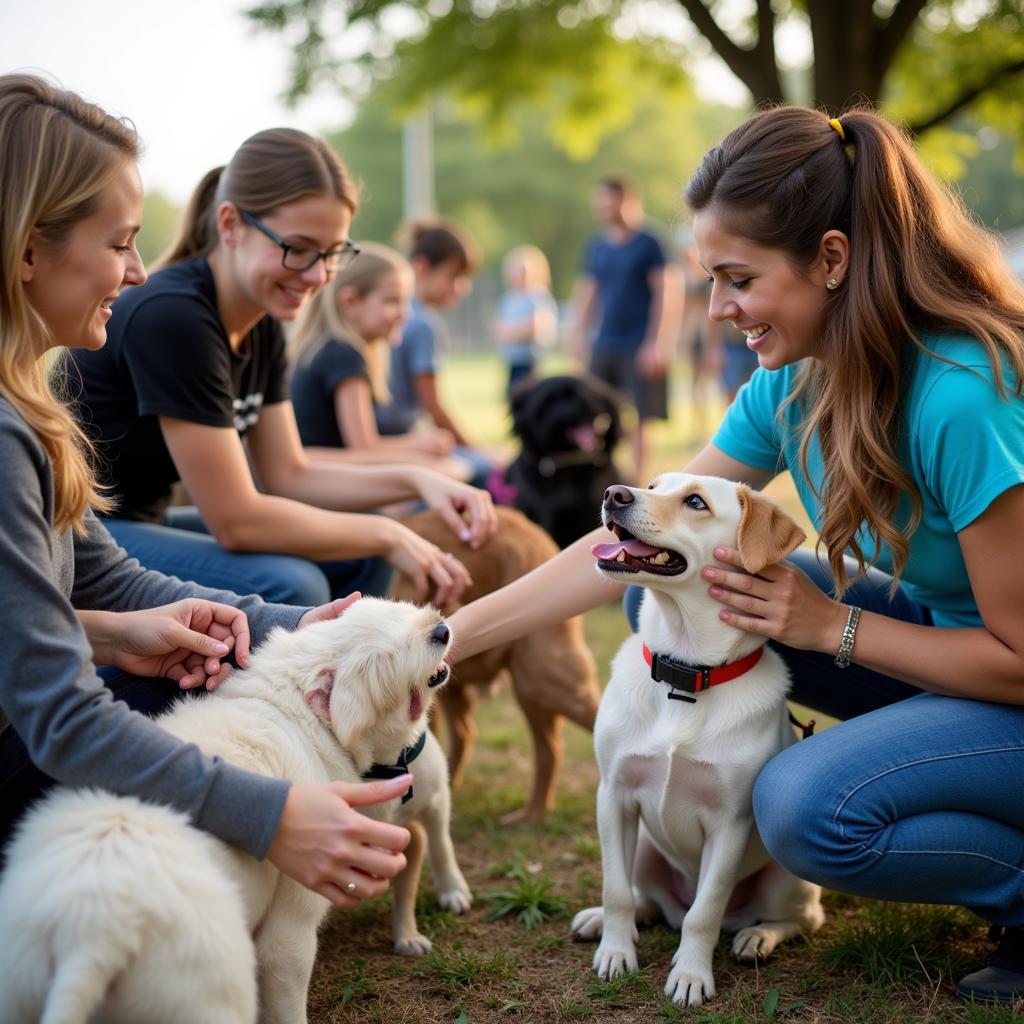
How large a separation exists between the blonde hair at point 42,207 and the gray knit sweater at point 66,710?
0.06 meters

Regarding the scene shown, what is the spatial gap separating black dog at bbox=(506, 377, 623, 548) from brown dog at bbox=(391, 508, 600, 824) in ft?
7.39

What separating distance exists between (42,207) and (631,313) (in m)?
8.77

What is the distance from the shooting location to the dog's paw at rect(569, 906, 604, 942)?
2.81 meters

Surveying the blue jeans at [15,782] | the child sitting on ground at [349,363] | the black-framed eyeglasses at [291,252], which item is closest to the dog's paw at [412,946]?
the blue jeans at [15,782]

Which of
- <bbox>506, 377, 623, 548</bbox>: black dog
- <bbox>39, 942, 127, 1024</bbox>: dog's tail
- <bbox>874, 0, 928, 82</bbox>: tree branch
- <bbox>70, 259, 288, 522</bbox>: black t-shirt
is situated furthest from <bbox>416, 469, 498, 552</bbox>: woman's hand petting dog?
<bbox>874, 0, 928, 82</bbox>: tree branch

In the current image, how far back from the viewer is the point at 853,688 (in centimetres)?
293

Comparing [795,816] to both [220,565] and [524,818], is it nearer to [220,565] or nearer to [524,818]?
[524,818]

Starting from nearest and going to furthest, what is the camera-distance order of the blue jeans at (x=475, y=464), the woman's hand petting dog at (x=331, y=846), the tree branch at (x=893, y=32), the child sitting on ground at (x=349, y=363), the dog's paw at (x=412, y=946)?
the woman's hand petting dog at (x=331, y=846) → the dog's paw at (x=412, y=946) → the child sitting on ground at (x=349, y=363) → the blue jeans at (x=475, y=464) → the tree branch at (x=893, y=32)

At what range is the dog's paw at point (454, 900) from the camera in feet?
9.86

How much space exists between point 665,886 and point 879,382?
1441 mm

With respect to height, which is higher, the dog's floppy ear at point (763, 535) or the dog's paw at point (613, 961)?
the dog's floppy ear at point (763, 535)

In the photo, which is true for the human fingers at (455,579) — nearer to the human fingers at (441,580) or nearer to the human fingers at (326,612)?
the human fingers at (441,580)

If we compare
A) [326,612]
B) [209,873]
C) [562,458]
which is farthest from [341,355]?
[209,873]

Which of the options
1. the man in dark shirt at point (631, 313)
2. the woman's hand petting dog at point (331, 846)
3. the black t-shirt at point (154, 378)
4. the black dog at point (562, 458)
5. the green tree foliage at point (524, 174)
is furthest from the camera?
the green tree foliage at point (524, 174)
